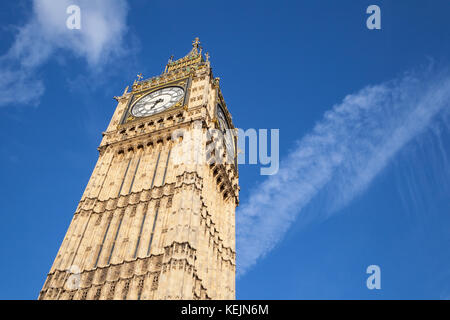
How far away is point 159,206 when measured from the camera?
37312mm

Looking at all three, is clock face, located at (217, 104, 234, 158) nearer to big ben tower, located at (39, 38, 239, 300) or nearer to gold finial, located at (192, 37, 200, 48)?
big ben tower, located at (39, 38, 239, 300)

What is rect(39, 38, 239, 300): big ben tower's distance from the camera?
3241 cm

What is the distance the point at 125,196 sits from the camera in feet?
131

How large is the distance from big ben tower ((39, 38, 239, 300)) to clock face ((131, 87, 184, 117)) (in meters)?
0.14

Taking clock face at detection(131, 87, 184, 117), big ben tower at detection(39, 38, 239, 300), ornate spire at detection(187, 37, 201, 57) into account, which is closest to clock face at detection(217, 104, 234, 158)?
big ben tower at detection(39, 38, 239, 300)

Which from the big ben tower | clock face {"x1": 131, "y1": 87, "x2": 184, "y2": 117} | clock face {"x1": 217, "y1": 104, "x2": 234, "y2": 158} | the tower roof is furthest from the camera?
the tower roof

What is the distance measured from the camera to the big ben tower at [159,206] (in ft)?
106

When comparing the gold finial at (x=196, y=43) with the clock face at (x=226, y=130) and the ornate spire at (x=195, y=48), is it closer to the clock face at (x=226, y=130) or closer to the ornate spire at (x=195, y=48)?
the ornate spire at (x=195, y=48)

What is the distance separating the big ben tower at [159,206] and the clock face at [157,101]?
0.44 ft

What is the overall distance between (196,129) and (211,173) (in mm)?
4532

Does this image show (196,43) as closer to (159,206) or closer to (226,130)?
(226,130)

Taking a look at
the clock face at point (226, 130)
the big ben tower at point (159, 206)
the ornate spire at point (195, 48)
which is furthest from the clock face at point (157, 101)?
the ornate spire at point (195, 48)
